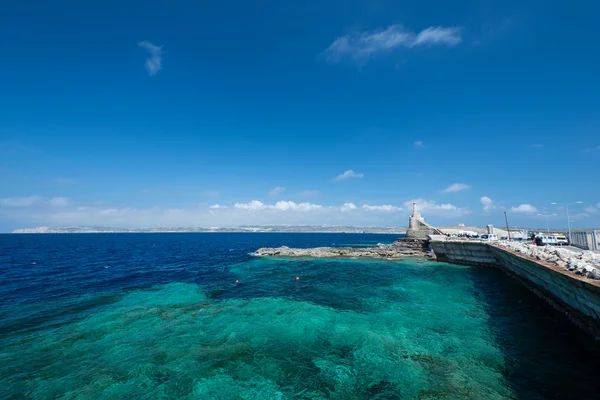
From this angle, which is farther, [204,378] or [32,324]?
[32,324]

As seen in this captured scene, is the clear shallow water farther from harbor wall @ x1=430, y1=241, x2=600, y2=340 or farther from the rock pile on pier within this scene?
the rock pile on pier

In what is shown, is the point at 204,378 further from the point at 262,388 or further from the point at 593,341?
the point at 593,341

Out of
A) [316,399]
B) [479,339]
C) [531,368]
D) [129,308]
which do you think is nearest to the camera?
[316,399]

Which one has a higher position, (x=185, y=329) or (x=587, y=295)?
(x=587, y=295)

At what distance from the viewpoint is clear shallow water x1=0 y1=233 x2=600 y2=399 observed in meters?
9.86

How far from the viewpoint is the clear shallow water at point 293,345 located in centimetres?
986

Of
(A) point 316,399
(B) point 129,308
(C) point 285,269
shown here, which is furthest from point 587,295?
(C) point 285,269

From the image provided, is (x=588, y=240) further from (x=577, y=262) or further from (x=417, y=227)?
(x=417, y=227)

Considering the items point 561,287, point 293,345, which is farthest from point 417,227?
point 293,345

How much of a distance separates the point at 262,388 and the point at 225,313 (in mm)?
9573

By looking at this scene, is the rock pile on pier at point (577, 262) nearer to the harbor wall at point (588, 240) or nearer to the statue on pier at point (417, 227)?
the harbor wall at point (588, 240)

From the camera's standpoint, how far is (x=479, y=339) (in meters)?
13.8

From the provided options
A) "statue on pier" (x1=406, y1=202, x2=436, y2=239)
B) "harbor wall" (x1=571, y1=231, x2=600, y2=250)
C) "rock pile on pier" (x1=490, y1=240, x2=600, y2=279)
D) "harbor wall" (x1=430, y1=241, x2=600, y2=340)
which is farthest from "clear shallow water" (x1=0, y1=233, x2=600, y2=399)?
"statue on pier" (x1=406, y1=202, x2=436, y2=239)

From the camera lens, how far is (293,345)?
1339cm
